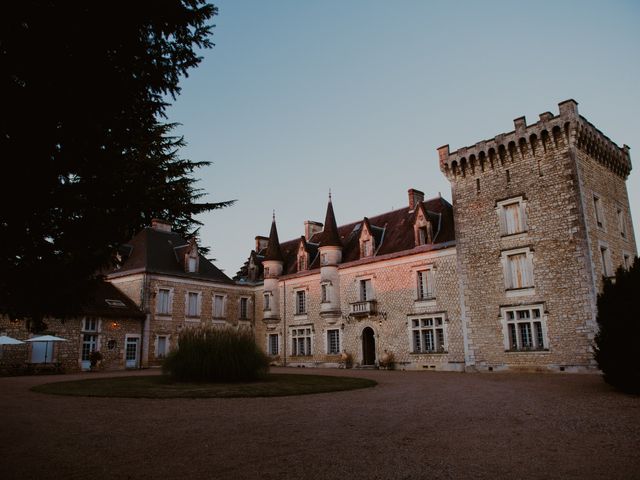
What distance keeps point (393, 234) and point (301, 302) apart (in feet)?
23.7

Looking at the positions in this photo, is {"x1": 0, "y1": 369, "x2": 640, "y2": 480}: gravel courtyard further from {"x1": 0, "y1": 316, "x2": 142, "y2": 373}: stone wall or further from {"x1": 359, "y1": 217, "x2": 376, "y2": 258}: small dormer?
{"x1": 359, "y1": 217, "x2": 376, "y2": 258}: small dormer

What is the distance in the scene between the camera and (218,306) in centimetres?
3081

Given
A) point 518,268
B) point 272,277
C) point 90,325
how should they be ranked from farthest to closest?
point 272,277
point 90,325
point 518,268

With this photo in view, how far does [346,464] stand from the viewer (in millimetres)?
5008

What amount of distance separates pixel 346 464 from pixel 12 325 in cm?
2178

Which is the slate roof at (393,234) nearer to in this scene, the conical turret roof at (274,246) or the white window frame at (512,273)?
the conical turret roof at (274,246)

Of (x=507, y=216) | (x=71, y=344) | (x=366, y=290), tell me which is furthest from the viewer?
(x=366, y=290)

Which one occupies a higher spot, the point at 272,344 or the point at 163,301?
the point at 163,301

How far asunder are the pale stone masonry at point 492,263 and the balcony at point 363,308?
0.07m

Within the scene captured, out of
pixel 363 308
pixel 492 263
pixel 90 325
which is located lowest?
pixel 90 325

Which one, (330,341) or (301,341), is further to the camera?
(301,341)

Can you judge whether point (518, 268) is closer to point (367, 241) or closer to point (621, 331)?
point (367, 241)

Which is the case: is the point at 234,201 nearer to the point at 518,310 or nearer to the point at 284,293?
the point at 284,293

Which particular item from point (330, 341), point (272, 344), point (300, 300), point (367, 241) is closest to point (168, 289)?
point (272, 344)
